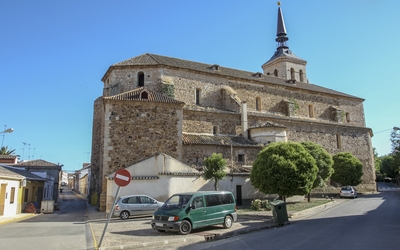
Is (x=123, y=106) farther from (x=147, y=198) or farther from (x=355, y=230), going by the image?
(x=355, y=230)

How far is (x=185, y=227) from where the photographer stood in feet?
34.7

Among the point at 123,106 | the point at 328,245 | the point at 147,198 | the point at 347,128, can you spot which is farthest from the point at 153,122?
the point at 347,128

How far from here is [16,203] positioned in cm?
1930

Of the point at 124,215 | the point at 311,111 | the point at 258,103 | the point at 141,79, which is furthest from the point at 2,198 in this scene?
the point at 311,111

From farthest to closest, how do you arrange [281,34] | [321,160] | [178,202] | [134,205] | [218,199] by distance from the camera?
1. [281,34]
2. [321,160]
3. [134,205]
4. [218,199]
5. [178,202]

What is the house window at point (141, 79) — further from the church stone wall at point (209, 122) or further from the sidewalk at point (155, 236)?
the sidewalk at point (155, 236)

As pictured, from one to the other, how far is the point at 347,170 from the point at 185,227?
27.1m

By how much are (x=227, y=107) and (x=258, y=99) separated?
18.3 ft

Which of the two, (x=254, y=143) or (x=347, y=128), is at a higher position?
(x=347, y=128)

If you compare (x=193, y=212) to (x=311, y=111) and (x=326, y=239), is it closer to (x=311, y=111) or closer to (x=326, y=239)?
(x=326, y=239)

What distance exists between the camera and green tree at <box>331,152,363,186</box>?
32.1 m

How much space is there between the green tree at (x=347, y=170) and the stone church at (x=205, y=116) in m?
1.95

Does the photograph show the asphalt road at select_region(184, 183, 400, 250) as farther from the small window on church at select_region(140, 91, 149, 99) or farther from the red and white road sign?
the small window on church at select_region(140, 91, 149, 99)

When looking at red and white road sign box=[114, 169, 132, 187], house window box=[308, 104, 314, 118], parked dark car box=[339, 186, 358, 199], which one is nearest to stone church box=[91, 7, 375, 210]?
house window box=[308, 104, 314, 118]
